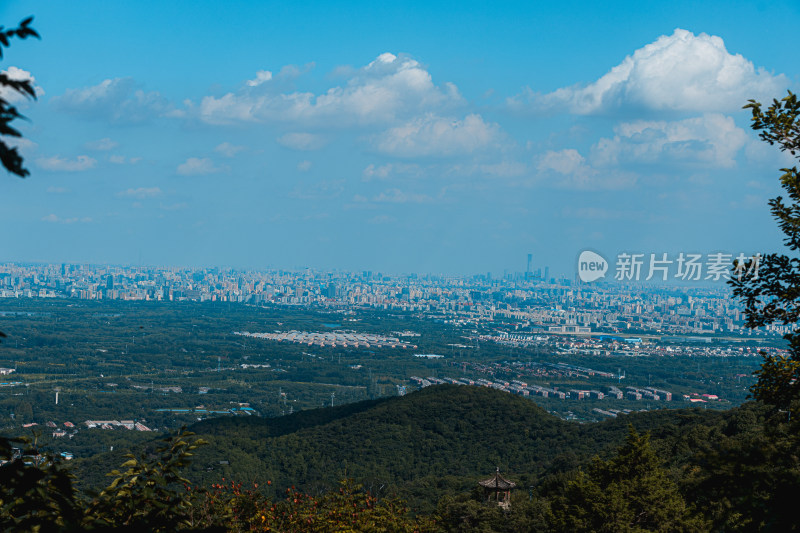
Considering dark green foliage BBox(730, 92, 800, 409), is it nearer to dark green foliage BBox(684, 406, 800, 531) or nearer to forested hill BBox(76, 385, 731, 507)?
dark green foliage BBox(684, 406, 800, 531)

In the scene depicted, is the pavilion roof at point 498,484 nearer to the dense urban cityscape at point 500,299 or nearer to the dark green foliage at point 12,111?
the dark green foliage at point 12,111

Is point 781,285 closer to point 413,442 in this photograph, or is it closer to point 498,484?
point 498,484

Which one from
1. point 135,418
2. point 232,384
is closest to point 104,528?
point 135,418

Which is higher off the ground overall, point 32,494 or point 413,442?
point 32,494

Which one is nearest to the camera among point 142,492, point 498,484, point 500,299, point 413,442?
point 142,492

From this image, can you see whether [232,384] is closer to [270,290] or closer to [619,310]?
[619,310]

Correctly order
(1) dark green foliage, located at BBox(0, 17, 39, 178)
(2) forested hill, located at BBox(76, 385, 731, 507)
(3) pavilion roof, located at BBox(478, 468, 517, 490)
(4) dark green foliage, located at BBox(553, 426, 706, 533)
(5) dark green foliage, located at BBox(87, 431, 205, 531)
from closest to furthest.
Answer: (1) dark green foliage, located at BBox(0, 17, 39, 178) < (5) dark green foliage, located at BBox(87, 431, 205, 531) < (4) dark green foliage, located at BBox(553, 426, 706, 533) < (3) pavilion roof, located at BBox(478, 468, 517, 490) < (2) forested hill, located at BBox(76, 385, 731, 507)

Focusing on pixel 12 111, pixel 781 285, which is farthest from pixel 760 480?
pixel 12 111

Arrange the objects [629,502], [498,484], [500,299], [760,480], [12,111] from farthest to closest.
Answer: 1. [500,299]
2. [498,484]
3. [629,502]
4. [760,480]
5. [12,111]

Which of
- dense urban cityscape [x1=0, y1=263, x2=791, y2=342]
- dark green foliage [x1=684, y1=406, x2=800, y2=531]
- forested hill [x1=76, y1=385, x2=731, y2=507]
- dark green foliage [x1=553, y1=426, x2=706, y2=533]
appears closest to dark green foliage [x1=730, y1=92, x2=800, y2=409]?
dark green foliage [x1=684, y1=406, x2=800, y2=531]

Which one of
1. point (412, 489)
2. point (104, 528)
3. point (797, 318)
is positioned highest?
point (797, 318)

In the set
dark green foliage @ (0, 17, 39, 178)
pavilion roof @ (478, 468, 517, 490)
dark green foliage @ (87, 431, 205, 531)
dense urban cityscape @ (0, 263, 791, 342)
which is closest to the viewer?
dark green foliage @ (0, 17, 39, 178)
